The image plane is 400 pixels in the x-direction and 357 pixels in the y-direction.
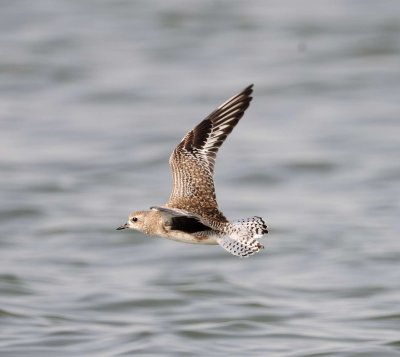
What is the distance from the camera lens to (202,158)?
35.5 ft

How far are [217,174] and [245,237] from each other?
10.3m

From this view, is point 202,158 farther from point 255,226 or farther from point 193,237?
point 255,226

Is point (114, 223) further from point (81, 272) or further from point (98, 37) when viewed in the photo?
point (98, 37)

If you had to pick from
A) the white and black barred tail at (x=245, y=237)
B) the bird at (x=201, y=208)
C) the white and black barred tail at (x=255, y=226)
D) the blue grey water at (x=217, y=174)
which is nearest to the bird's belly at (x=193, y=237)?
the bird at (x=201, y=208)

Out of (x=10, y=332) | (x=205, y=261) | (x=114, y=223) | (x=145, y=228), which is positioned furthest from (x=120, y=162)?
(x=145, y=228)

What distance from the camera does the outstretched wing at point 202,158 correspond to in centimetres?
1037

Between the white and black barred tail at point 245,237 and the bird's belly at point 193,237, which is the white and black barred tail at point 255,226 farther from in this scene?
the bird's belly at point 193,237

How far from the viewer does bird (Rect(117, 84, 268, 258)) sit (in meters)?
9.45

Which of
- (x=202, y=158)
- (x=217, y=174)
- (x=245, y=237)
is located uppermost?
(x=217, y=174)

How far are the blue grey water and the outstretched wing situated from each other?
293cm

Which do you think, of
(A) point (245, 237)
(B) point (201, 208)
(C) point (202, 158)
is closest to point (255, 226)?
(A) point (245, 237)

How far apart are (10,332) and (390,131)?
29.4ft

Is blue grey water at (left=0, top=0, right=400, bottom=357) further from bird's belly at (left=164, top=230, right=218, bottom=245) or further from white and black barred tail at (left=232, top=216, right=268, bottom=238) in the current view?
white and black barred tail at (left=232, top=216, right=268, bottom=238)

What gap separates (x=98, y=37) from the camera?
1056 inches
